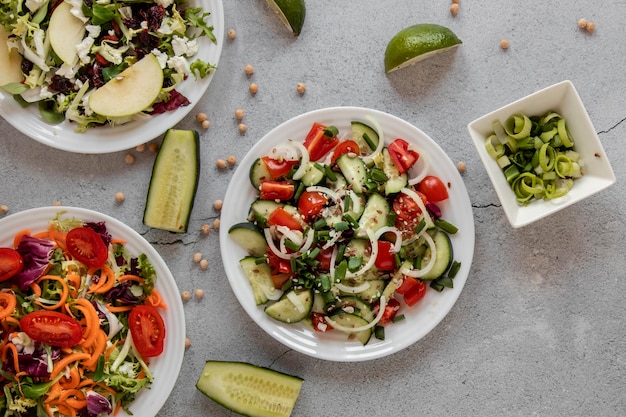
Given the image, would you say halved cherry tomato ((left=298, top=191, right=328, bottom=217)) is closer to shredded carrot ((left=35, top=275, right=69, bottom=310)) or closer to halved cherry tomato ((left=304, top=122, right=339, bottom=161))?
halved cherry tomato ((left=304, top=122, right=339, bottom=161))

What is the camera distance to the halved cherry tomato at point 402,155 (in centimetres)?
337

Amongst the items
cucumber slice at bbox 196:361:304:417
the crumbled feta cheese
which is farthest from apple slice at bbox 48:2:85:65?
cucumber slice at bbox 196:361:304:417

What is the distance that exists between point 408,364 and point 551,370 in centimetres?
82

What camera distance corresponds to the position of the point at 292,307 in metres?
3.40

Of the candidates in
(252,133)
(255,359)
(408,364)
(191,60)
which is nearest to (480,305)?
(408,364)

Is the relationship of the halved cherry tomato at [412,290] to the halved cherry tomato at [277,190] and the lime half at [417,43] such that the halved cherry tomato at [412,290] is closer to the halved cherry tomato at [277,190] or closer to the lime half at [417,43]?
the halved cherry tomato at [277,190]

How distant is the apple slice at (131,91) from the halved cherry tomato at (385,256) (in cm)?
142

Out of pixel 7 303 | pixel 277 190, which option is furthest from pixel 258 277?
pixel 7 303

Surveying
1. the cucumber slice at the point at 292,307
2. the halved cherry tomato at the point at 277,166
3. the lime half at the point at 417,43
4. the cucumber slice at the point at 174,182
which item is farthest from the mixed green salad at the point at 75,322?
the lime half at the point at 417,43

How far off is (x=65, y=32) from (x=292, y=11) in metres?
1.21

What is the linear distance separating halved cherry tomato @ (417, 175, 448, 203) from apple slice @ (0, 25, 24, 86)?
7.37 feet

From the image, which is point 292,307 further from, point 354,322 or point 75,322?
point 75,322

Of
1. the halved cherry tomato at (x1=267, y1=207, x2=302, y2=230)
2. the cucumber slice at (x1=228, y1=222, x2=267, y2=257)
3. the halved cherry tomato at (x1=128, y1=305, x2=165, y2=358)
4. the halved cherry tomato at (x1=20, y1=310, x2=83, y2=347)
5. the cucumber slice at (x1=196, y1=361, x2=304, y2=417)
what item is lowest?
the cucumber slice at (x1=196, y1=361, x2=304, y2=417)

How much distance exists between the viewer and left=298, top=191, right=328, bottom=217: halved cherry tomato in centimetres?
335
